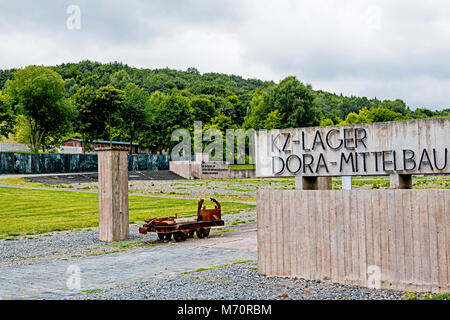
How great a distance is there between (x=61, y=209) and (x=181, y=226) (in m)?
10.7

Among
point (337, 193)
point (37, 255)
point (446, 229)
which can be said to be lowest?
point (37, 255)

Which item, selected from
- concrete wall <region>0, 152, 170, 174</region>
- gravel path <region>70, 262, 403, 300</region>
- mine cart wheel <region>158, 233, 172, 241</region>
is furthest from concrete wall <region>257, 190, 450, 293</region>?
concrete wall <region>0, 152, 170, 174</region>

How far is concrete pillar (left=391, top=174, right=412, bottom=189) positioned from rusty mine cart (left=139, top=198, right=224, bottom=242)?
21.8 ft

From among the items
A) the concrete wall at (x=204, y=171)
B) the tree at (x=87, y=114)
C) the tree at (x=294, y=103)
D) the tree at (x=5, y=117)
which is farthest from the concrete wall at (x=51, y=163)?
the tree at (x=294, y=103)

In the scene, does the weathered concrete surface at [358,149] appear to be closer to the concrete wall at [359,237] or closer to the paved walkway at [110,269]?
the concrete wall at [359,237]

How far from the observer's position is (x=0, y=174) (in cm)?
4247

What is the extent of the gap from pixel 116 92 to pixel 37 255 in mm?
63045

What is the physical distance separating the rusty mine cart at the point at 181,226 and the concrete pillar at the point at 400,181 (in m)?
6.64

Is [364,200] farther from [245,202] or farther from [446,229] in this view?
[245,202]

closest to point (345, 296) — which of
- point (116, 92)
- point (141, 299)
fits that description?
point (141, 299)

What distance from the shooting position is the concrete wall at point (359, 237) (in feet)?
23.3

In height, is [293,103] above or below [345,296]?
above

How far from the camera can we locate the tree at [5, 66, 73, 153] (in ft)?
197
